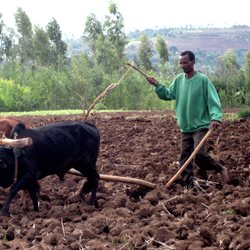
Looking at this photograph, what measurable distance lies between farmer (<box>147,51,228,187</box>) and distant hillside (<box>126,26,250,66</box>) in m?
97.4

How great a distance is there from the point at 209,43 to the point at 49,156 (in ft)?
390

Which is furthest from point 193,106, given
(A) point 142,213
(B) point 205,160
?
(A) point 142,213

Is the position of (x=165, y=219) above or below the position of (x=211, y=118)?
below

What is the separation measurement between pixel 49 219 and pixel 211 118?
8.70 ft

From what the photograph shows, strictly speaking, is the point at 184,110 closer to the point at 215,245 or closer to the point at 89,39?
the point at 215,245

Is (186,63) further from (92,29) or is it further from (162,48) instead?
(162,48)

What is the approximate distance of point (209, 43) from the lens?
407 feet

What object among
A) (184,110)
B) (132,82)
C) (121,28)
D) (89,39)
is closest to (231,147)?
(184,110)

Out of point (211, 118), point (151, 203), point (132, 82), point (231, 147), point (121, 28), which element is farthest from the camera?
point (121, 28)

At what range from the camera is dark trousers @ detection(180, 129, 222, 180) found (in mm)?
8347

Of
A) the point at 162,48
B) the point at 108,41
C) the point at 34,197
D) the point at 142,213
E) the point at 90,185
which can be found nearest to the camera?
the point at 142,213

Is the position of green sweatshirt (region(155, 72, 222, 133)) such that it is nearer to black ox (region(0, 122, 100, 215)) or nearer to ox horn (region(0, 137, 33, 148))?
black ox (region(0, 122, 100, 215))

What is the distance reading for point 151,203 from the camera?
7.43 metres

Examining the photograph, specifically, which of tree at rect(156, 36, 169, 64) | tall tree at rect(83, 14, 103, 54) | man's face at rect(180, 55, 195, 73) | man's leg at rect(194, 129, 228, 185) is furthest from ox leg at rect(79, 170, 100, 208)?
tree at rect(156, 36, 169, 64)
